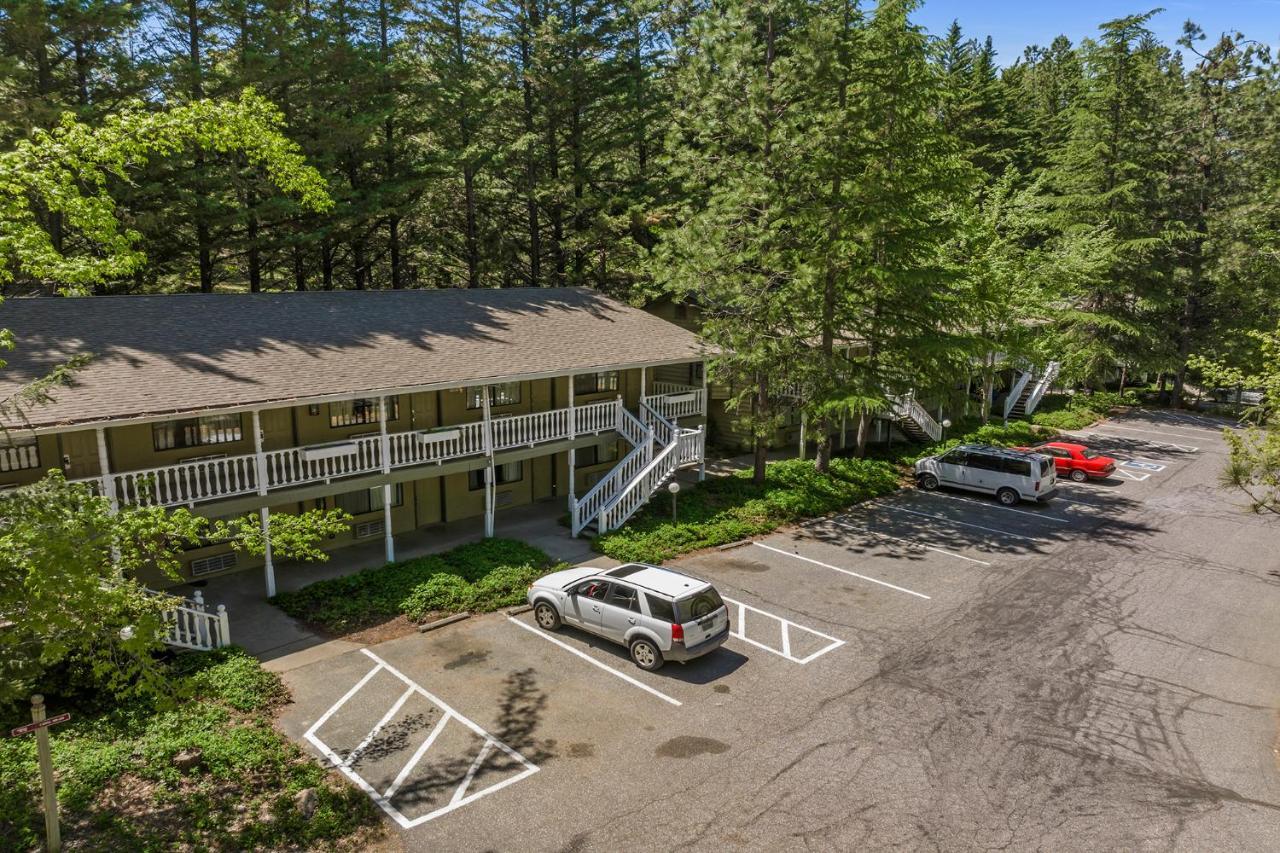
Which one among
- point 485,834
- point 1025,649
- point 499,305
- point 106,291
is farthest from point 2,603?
point 106,291

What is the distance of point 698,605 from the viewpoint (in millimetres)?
14258

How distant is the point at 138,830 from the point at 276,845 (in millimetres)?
1718

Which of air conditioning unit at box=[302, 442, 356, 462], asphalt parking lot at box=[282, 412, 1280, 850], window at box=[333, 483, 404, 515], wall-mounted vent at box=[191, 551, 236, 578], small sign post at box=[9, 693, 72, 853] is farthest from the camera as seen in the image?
window at box=[333, 483, 404, 515]

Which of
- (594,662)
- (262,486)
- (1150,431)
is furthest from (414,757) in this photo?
(1150,431)

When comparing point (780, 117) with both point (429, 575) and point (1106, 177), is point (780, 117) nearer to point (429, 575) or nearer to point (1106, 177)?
point (429, 575)

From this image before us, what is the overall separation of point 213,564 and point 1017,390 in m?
37.9

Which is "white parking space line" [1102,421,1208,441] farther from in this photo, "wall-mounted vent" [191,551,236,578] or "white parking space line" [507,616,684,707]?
"wall-mounted vent" [191,551,236,578]

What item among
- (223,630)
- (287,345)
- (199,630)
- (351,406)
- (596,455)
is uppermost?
(287,345)

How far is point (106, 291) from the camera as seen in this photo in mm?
27922

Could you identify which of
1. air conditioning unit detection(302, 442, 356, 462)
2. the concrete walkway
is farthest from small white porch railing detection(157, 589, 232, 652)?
air conditioning unit detection(302, 442, 356, 462)

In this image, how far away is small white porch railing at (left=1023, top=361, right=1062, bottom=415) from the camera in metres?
41.2

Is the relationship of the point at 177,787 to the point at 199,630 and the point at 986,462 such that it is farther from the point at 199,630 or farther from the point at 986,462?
the point at 986,462

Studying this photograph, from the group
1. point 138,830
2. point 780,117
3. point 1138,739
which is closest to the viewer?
point 138,830

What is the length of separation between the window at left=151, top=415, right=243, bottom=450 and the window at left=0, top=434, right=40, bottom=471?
2058mm
